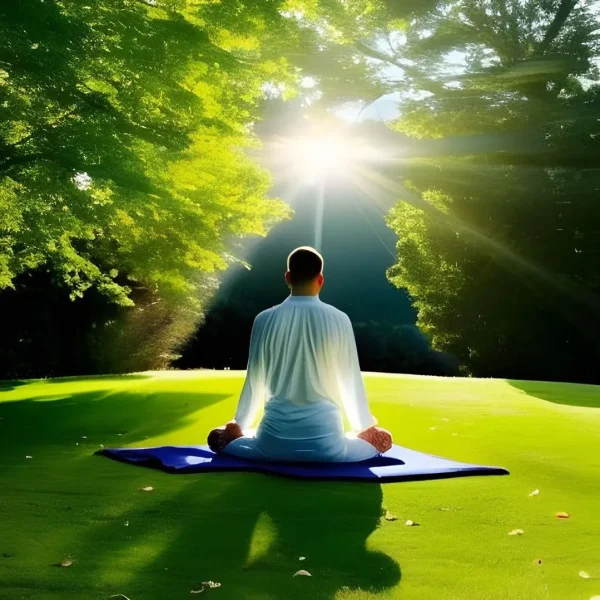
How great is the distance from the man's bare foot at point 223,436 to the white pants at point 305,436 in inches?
7.9

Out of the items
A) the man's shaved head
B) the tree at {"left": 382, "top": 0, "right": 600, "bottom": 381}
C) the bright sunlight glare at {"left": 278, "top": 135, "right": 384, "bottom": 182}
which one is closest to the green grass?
the man's shaved head

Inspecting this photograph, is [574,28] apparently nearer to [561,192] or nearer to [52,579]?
[561,192]

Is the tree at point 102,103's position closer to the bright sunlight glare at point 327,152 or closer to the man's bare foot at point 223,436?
the man's bare foot at point 223,436

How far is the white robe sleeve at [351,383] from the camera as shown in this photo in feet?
20.2

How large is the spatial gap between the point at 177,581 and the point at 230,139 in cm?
1424

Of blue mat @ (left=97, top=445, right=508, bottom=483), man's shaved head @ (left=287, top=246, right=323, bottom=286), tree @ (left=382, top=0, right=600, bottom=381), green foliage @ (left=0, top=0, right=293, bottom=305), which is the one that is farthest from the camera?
tree @ (left=382, top=0, right=600, bottom=381)

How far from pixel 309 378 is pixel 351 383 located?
0.35 meters

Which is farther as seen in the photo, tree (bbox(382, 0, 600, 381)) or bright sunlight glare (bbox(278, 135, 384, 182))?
bright sunlight glare (bbox(278, 135, 384, 182))

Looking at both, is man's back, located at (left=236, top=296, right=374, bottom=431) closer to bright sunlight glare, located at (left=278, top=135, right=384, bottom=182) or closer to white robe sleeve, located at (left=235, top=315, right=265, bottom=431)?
white robe sleeve, located at (left=235, top=315, right=265, bottom=431)

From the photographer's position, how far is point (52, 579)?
3.51 m

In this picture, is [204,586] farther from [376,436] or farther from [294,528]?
[376,436]

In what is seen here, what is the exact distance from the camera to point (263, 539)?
4.23 m

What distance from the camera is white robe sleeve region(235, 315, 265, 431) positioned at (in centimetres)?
634

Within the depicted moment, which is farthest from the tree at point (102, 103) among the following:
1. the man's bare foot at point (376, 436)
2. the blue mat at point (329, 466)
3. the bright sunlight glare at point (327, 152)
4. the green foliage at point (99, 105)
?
the bright sunlight glare at point (327, 152)
